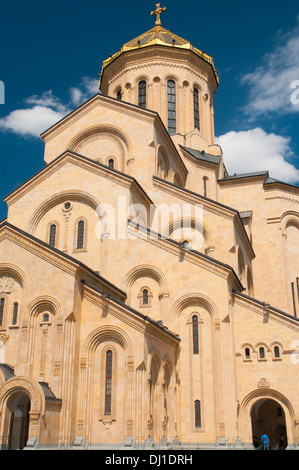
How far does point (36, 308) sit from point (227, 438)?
9508 millimetres

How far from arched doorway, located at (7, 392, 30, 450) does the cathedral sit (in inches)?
2.2

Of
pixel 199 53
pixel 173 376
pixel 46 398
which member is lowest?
pixel 46 398

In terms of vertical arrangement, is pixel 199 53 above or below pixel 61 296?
above

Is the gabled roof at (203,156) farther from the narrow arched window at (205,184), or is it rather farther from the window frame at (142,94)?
the window frame at (142,94)

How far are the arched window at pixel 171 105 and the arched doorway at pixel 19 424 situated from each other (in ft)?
87.5

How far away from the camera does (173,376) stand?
74.4ft

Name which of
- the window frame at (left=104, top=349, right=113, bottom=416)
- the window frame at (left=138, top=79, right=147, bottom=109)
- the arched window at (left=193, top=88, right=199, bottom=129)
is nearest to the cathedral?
the window frame at (left=104, top=349, right=113, bottom=416)

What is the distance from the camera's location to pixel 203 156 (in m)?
39.0

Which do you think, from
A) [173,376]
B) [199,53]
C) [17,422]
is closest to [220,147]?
[199,53]

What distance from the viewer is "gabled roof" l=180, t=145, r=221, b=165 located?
38156 mm

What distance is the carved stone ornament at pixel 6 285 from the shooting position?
70.9ft

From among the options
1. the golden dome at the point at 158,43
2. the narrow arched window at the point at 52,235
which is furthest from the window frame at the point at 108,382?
the golden dome at the point at 158,43

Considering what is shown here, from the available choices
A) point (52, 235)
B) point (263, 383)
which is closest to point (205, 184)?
point (52, 235)
